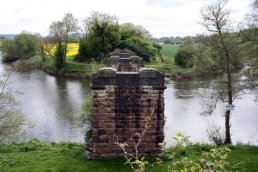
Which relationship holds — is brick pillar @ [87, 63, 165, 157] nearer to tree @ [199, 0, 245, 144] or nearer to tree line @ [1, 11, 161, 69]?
tree @ [199, 0, 245, 144]

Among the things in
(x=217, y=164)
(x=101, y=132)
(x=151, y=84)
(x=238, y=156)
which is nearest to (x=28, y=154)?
(x=101, y=132)

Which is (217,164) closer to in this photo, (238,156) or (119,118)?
(119,118)

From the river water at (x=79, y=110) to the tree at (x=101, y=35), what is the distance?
1253 centimetres

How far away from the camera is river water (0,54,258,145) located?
21.8 meters

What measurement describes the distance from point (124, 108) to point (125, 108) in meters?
0.03

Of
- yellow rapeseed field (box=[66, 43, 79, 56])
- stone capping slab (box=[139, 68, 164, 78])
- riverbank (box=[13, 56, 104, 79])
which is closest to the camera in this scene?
stone capping slab (box=[139, 68, 164, 78])

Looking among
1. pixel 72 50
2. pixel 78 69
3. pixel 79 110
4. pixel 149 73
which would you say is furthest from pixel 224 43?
pixel 72 50

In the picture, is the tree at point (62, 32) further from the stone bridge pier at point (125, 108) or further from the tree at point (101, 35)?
the stone bridge pier at point (125, 108)

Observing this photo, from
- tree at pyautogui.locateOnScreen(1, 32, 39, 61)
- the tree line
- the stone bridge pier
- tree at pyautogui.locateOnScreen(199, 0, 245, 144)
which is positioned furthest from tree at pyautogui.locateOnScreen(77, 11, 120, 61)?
the stone bridge pier

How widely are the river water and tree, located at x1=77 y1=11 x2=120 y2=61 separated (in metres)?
12.5

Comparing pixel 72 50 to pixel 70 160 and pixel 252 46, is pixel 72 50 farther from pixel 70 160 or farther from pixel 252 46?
pixel 70 160

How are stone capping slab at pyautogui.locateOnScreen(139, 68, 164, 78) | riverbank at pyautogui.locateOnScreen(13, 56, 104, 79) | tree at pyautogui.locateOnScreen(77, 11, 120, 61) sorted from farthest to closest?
tree at pyautogui.locateOnScreen(77, 11, 120, 61) → riverbank at pyautogui.locateOnScreen(13, 56, 104, 79) → stone capping slab at pyautogui.locateOnScreen(139, 68, 164, 78)

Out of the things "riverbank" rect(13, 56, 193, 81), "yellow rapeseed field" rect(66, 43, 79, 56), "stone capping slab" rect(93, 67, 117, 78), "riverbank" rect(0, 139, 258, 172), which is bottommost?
"riverbank" rect(0, 139, 258, 172)

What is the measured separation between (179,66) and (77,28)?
18.2m
